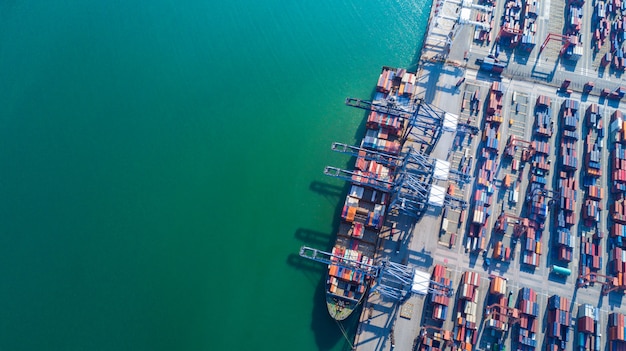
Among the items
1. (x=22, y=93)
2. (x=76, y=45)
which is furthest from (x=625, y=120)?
(x=22, y=93)

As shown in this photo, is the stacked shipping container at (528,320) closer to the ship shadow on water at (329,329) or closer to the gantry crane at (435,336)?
the gantry crane at (435,336)

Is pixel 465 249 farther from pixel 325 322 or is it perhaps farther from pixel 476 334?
pixel 325 322

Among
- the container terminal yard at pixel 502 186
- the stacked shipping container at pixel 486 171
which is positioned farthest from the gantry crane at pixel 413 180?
the stacked shipping container at pixel 486 171

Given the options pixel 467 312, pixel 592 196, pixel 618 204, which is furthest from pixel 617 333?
pixel 467 312

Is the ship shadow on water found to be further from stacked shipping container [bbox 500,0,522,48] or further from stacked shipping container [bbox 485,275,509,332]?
stacked shipping container [bbox 500,0,522,48]

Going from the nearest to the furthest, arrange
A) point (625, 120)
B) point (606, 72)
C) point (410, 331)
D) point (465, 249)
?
point (410, 331) → point (465, 249) → point (625, 120) → point (606, 72)

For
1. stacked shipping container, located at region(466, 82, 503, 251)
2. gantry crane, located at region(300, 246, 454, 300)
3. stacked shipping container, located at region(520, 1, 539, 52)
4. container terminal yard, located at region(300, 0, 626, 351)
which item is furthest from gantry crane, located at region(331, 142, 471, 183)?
stacked shipping container, located at region(520, 1, 539, 52)
